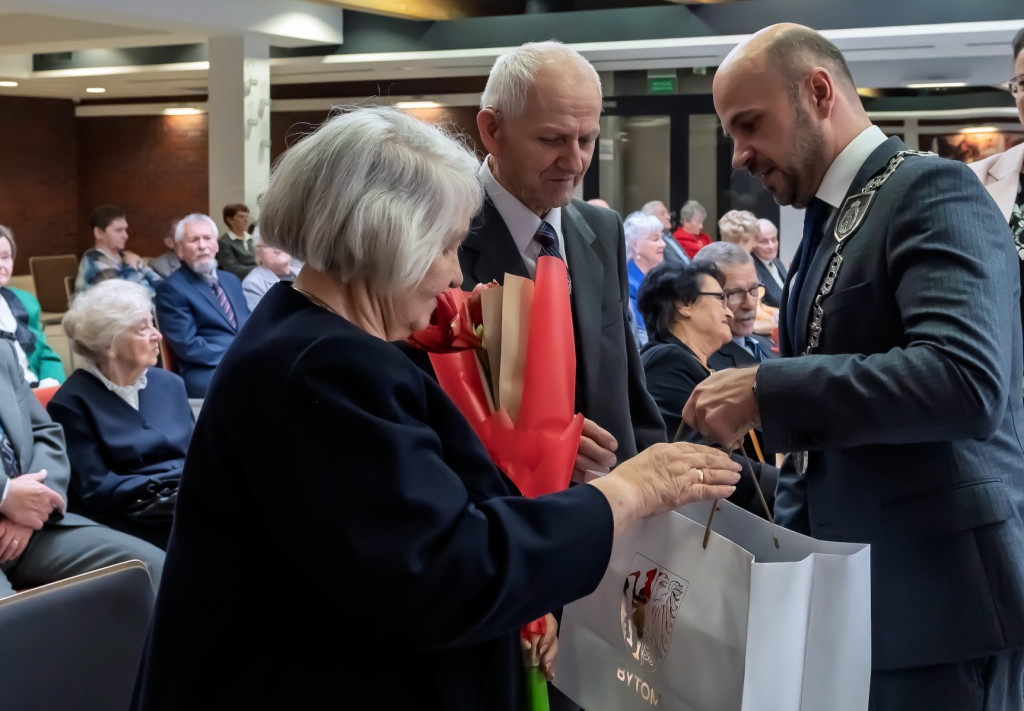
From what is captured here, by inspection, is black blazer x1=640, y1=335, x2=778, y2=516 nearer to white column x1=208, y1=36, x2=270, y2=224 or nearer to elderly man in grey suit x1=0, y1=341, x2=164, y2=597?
elderly man in grey suit x1=0, y1=341, x2=164, y2=597

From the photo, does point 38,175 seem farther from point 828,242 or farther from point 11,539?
point 828,242

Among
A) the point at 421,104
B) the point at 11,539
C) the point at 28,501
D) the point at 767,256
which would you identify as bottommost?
the point at 11,539

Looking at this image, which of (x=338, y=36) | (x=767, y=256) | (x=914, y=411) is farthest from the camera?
(x=338, y=36)

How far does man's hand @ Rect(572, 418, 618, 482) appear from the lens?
5.40ft

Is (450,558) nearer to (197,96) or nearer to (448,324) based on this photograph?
(448,324)

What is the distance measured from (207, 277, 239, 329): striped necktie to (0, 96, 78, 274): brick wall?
531 inches

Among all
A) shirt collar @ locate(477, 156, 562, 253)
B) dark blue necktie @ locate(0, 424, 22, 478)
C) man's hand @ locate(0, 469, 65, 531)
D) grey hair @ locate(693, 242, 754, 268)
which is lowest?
man's hand @ locate(0, 469, 65, 531)

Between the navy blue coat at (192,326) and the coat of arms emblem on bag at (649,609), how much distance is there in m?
5.05

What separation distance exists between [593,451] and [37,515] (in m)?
2.36

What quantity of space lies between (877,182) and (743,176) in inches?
425

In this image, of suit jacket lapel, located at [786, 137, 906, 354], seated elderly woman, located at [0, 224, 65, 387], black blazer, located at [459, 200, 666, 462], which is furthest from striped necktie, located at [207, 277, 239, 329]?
suit jacket lapel, located at [786, 137, 906, 354]

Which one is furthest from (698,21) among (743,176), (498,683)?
(498,683)

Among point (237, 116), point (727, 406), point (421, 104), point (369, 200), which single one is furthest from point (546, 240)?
point (421, 104)

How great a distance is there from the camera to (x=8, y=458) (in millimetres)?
3439
